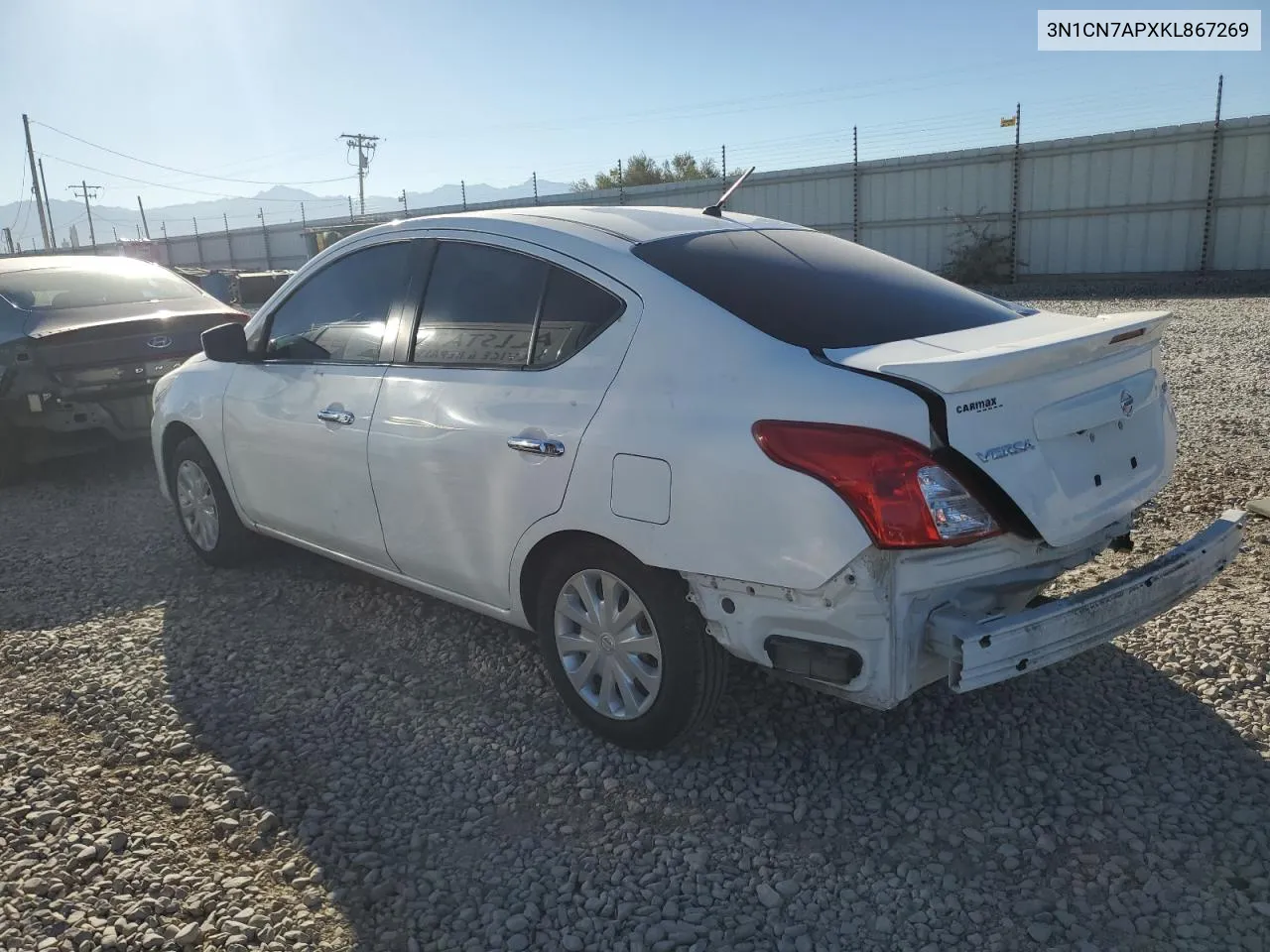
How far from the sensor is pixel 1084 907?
2438mm

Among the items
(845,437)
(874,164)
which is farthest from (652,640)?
(874,164)

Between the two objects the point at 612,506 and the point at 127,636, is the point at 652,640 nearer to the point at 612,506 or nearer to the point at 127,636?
the point at 612,506

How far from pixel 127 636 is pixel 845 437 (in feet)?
11.3

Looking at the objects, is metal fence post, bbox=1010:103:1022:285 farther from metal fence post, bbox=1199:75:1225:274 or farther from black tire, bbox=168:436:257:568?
black tire, bbox=168:436:257:568

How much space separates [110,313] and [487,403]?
510cm

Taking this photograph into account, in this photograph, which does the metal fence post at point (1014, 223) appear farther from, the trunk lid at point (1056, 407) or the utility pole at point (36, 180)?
the utility pole at point (36, 180)

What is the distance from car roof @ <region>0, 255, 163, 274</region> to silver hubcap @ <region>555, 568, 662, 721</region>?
6.22 m

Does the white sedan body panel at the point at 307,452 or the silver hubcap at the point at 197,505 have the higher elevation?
the white sedan body panel at the point at 307,452

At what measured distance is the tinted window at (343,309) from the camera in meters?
3.90

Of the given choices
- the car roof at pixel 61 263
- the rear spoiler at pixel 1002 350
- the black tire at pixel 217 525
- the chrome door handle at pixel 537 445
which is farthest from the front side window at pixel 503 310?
the car roof at pixel 61 263

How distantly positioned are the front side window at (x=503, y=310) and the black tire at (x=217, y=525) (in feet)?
6.01

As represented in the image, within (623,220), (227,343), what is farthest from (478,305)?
(227,343)

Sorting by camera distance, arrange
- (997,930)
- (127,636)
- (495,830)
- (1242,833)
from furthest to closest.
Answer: (127,636) < (495,830) < (1242,833) < (997,930)

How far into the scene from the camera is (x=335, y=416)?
3.93 m
